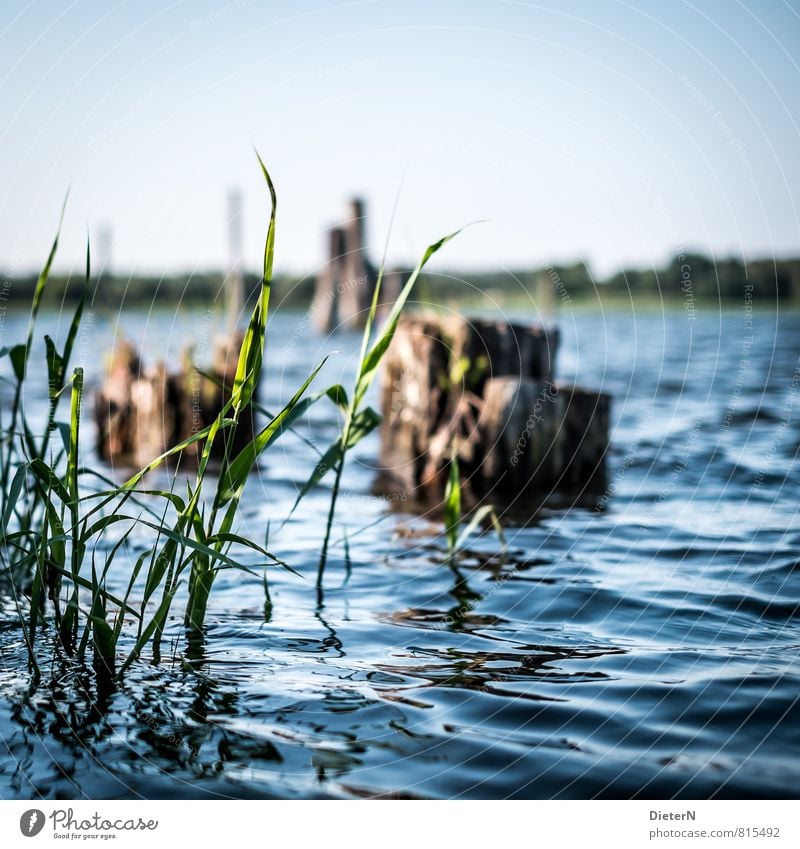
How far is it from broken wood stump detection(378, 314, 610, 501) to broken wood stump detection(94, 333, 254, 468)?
53.5 inches

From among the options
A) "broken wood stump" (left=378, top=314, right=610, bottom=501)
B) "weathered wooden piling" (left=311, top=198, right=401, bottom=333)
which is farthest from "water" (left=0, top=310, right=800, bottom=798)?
"weathered wooden piling" (left=311, top=198, right=401, bottom=333)

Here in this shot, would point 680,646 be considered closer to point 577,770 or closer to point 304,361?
point 577,770

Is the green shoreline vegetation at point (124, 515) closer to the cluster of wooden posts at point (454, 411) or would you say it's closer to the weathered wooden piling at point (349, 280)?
the cluster of wooden posts at point (454, 411)

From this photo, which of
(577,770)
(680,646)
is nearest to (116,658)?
(577,770)

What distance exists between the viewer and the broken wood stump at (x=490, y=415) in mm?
5926

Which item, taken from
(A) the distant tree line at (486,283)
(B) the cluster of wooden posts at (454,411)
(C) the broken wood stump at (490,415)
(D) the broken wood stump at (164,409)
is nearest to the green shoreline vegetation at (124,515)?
(B) the cluster of wooden posts at (454,411)

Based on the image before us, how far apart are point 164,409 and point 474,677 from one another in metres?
4.99

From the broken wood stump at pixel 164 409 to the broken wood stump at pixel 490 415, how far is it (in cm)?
136

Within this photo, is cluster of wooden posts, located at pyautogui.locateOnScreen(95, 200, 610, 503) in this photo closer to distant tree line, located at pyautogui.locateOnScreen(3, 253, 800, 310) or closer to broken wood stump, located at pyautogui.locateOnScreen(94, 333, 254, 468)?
broken wood stump, located at pyautogui.locateOnScreen(94, 333, 254, 468)

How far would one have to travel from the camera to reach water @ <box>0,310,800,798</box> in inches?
85.6

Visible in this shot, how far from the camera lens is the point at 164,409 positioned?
7.14 metres
